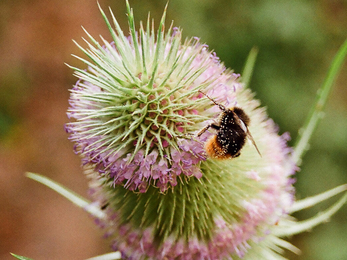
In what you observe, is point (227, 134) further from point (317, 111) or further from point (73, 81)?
point (73, 81)

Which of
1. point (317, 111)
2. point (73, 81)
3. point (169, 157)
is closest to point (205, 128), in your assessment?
point (169, 157)

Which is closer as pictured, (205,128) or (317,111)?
(205,128)

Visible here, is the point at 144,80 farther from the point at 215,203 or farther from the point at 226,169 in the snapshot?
the point at 215,203

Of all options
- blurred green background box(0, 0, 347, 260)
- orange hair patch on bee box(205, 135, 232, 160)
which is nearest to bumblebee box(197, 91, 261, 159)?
orange hair patch on bee box(205, 135, 232, 160)

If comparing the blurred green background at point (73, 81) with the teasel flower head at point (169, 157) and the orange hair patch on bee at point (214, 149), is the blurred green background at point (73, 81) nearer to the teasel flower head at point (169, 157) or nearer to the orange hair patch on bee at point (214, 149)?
the teasel flower head at point (169, 157)

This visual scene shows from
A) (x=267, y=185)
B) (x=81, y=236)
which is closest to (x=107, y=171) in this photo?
(x=267, y=185)

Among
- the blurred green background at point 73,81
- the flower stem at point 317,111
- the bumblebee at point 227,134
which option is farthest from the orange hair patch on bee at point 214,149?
the blurred green background at point 73,81
